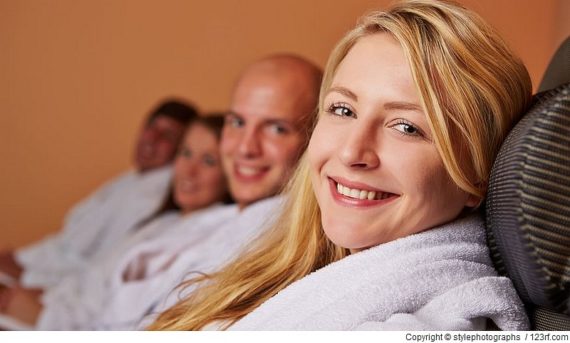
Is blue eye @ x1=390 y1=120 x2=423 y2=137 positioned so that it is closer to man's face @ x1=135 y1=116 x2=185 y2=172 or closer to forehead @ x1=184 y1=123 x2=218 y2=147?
forehead @ x1=184 y1=123 x2=218 y2=147

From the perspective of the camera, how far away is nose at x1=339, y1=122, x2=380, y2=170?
0.93 meters

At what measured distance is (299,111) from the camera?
167 cm

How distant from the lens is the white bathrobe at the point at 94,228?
2543mm

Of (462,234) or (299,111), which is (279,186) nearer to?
(299,111)


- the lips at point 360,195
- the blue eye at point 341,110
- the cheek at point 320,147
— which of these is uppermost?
the blue eye at point 341,110

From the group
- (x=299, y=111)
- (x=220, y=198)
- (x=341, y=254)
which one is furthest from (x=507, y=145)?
(x=220, y=198)

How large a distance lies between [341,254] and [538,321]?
11.1 inches

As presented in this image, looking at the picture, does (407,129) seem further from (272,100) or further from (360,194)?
(272,100)

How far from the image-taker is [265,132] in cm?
169

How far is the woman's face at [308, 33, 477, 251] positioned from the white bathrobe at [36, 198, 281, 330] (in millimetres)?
503

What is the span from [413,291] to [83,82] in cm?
289

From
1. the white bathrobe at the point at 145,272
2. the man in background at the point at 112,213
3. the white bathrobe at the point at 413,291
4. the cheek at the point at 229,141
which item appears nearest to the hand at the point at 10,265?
the man in background at the point at 112,213

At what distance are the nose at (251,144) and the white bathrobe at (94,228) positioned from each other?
855 mm

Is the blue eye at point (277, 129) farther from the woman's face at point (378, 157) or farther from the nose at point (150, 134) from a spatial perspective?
the nose at point (150, 134)
